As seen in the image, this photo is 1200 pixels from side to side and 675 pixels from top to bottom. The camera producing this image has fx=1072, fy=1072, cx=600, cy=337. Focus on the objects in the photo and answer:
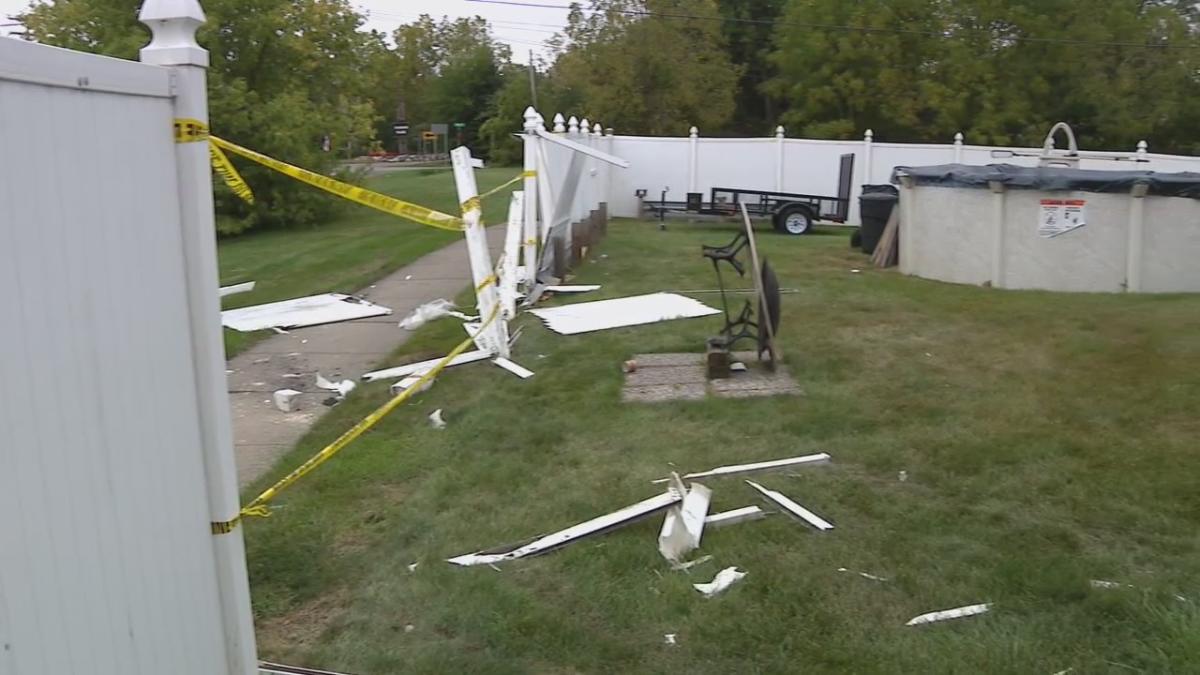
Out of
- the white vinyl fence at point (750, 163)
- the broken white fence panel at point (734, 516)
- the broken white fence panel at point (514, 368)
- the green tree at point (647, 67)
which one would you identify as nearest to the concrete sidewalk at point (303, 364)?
the broken white fence panel at point (514, 368)

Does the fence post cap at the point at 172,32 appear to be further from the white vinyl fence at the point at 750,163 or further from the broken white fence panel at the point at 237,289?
the white vinyl fence at the point at 750,163

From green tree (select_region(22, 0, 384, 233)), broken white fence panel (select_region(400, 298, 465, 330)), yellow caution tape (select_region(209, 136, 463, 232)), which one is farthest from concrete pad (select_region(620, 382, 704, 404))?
Answer: green tree (select_region(22, 0, 384, 233))

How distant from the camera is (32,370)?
2.13 metres

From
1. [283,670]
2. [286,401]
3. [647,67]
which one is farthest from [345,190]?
[647,67]

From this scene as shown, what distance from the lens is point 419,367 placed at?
8219mm

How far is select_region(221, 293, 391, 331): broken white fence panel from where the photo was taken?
10.3 meters

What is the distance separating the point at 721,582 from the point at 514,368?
4.04 metres

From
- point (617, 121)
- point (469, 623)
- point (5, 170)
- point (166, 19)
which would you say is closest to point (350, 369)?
point (469, 623)

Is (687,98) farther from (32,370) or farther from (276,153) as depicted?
(32,370)

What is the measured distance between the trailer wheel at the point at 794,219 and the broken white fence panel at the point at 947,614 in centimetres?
1739

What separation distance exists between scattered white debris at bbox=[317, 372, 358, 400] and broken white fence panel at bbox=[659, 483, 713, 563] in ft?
11.1

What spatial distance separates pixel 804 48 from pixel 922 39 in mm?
4082

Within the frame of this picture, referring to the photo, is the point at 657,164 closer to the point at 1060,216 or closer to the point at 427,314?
the point at 1060,216

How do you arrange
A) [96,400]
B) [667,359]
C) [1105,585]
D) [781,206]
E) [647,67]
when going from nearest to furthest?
[96,400] → [1105,585] → [667,359] → [781,206] → [647,67]
